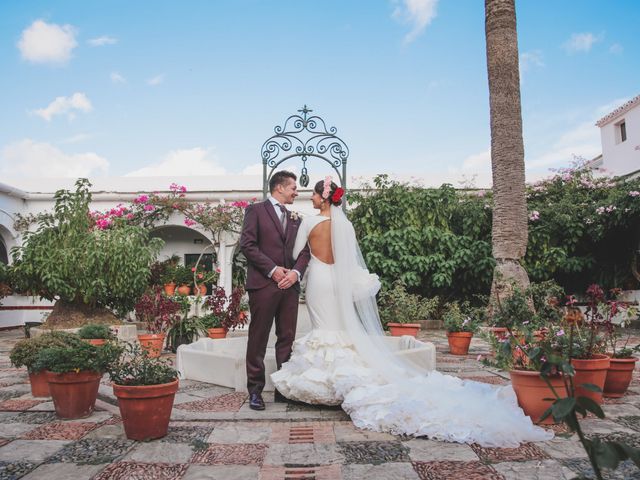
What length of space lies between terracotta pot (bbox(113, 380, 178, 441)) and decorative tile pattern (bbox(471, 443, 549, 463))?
6.59 ft

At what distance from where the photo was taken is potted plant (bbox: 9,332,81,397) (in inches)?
175

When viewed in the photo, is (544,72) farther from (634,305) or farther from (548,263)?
(634,305)

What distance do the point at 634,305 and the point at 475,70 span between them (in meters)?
6.59

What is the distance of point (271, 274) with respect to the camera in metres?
4.28

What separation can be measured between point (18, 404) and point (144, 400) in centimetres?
198

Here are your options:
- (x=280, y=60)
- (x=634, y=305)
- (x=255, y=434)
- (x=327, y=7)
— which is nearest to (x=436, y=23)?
(x=327, y=7)

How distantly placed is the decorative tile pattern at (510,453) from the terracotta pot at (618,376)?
1.90m

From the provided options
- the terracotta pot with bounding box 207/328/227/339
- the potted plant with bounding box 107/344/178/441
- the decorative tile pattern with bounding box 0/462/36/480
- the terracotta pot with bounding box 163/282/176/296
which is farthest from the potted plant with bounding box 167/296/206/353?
the terracotta pot with bounding box 163/282/176/296

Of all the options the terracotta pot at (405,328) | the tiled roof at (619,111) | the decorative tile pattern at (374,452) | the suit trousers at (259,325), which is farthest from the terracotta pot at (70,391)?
the tiled roof at (619,111)

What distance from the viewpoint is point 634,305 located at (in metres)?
5.25

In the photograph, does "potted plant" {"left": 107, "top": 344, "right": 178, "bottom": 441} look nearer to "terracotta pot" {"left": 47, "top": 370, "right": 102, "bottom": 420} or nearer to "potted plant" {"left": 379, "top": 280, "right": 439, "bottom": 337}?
"terracotta pot" {"left": 47, "top": 370, "right": 102, "bottom": 420}

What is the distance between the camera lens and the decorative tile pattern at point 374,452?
2.98m

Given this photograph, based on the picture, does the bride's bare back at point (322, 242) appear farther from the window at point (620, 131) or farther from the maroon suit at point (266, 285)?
the window at point (620, 131)

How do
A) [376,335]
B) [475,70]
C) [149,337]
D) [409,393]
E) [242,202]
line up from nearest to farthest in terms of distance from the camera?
1. [409,393]
2. [376,335]
3. [149,337]
4. [475,70]
5. [242,202]
